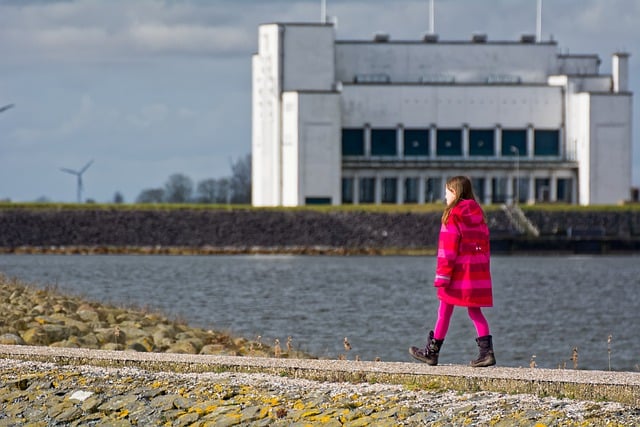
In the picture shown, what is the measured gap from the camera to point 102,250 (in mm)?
85062

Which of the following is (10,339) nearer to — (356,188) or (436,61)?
(356,188)

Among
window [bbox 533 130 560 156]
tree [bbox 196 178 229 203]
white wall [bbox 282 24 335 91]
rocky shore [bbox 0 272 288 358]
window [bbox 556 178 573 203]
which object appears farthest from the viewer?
tree [bbox 196 178 229 203]

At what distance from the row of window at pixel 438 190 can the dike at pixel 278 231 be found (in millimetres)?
6606

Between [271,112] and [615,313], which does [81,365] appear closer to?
[615,313]

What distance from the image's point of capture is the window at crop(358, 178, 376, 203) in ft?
307

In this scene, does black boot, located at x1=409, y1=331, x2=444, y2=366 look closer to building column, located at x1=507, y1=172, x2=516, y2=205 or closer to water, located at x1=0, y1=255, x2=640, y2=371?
water, located at x1=0, y1=255, x2=640, y2=371

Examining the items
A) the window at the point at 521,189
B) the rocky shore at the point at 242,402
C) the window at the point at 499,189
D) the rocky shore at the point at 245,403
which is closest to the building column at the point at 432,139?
the window at the point at 499,189

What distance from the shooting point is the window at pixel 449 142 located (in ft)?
310

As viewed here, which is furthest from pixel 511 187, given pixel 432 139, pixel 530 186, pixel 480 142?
pixel 432 139

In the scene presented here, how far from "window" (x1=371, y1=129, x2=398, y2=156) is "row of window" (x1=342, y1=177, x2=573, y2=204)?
1765 millimetres

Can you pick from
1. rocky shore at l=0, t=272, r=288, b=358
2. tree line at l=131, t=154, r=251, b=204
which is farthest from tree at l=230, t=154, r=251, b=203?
rocky shore at l=0, t=272, r=288, b=358

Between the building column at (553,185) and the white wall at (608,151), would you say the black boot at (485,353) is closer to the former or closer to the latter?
the white wall at (608,151)

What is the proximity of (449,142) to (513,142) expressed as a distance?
14.8ft

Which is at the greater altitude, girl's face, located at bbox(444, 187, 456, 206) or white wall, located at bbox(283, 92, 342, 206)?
white wall, located at bbox(283, 92, 342, 206)
